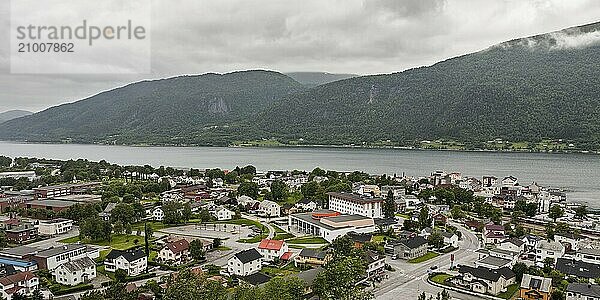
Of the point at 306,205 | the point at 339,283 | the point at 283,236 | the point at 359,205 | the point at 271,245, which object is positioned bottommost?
the point at 283,236

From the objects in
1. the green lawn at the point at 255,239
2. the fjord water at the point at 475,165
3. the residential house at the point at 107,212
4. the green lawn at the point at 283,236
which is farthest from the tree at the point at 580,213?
the residential house at the point at 107,212

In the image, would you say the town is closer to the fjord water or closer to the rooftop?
the rooftop

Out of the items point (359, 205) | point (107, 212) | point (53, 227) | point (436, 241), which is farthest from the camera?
point (359, 205)

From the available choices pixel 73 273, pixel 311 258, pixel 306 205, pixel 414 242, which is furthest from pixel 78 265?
pixel 306 205

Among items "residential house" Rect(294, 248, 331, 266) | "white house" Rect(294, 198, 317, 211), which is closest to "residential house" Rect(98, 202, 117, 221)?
"white house" Rect(294, 198, 317, 211)

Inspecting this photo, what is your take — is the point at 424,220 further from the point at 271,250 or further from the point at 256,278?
the point at 256,278

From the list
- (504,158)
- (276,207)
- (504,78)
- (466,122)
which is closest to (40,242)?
(276,207)

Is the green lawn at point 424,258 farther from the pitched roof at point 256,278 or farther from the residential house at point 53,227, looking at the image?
the residential house at point 53,227
